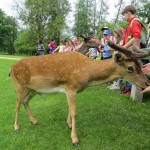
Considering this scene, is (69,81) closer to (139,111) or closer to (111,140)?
(111,140)

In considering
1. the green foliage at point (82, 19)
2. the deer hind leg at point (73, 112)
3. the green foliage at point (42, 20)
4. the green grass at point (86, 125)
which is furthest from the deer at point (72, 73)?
the green foliage at point (82, 19)

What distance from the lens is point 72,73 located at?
5.45 metres

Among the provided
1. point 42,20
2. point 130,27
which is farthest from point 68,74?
point 42,20

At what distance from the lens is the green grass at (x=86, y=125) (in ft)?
17.3

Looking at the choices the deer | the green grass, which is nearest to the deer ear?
the deer

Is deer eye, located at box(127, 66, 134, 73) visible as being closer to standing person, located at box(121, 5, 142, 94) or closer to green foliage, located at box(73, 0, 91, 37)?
standing person, located at box(121, 5, 142, 94)

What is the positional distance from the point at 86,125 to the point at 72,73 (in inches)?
54.2

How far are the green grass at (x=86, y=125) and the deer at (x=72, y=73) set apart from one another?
0.94 ft

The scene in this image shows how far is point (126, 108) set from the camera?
7285 mm

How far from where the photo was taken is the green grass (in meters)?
5.26

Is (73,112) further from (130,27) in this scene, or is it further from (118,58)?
(130,27)

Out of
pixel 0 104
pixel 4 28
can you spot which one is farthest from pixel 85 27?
pixel 0 104

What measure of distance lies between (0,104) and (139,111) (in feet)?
13.0

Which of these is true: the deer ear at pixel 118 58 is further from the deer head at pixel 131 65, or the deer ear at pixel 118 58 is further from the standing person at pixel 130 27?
the standing person at pixel 130 27
